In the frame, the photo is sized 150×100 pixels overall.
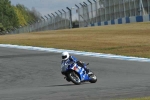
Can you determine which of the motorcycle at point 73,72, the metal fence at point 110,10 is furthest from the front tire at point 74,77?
the metal fence at point 110,10

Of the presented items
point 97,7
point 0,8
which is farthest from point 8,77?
point 0,8

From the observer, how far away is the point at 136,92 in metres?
11.8

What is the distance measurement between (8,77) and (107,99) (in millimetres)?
9135

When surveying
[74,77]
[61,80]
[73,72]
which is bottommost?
[61,80]

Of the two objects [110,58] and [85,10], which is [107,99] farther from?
[85,10]

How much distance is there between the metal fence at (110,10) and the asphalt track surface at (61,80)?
3335 centimetres

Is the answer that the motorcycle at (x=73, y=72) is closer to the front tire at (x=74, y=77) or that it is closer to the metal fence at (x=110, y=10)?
the front tire at (x=74, y=77)

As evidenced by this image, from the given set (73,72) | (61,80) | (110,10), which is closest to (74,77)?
(73,72)

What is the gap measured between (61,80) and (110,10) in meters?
50.4

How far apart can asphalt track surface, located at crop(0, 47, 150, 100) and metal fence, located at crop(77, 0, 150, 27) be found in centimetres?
3335

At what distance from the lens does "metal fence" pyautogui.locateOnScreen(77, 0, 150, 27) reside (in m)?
59.7

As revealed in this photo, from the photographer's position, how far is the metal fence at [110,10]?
59700 millimetres

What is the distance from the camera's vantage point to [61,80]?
17703 mm

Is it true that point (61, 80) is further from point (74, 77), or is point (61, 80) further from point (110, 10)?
point (110, 10)
